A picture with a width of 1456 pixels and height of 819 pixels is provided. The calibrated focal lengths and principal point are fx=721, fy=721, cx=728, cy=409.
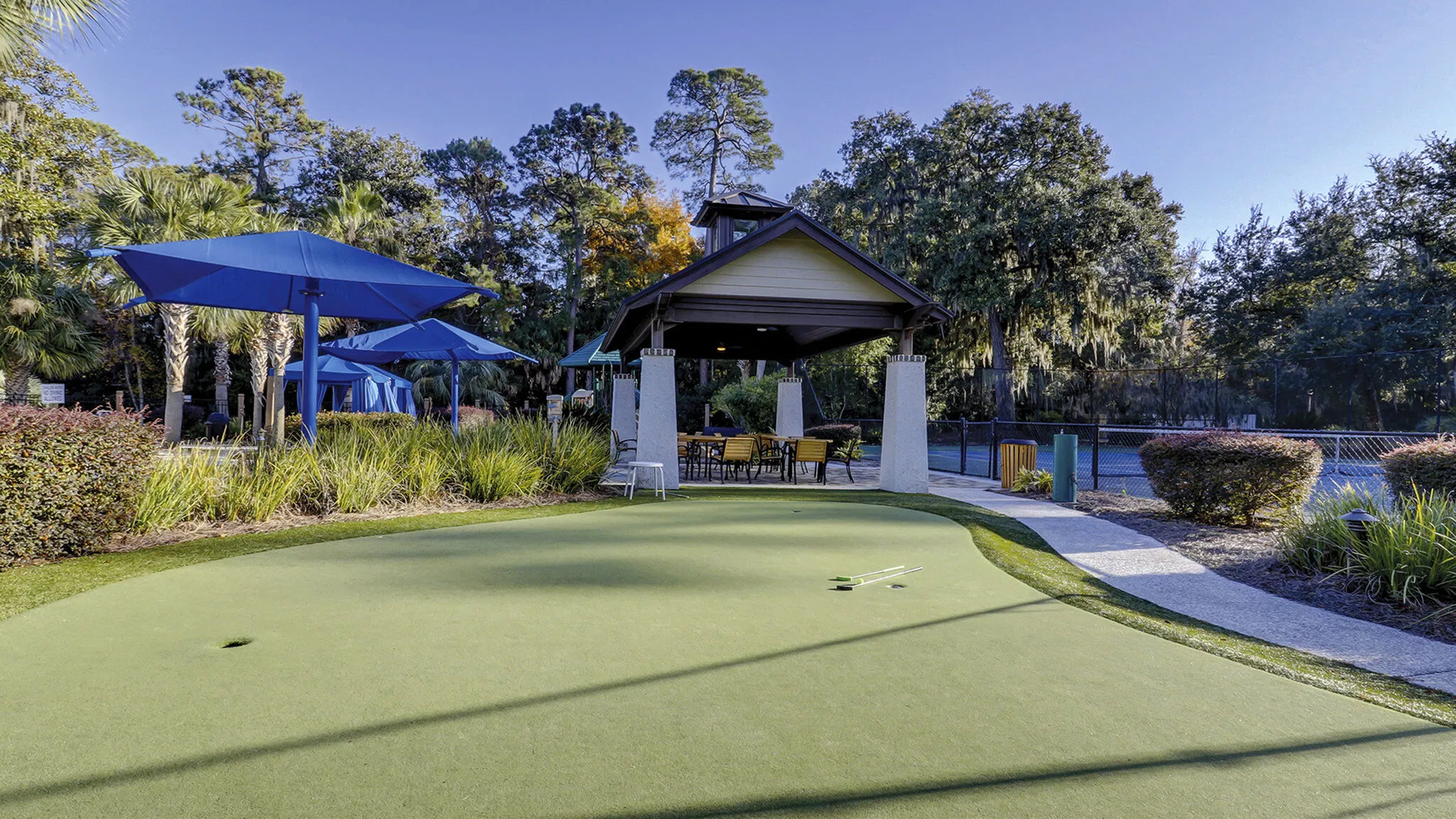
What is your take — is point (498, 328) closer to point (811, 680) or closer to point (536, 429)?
point (536, 429)

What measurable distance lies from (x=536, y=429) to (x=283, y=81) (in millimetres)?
34729

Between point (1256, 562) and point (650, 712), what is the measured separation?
6.32 meters

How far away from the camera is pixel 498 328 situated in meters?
33.7

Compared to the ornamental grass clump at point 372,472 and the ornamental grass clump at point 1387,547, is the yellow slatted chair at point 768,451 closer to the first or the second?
the ornamental grass clump at point 372,472

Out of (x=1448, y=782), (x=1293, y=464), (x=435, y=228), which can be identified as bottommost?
(x=1448, y=782)

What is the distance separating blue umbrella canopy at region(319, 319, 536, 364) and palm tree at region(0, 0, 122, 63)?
19.0ft

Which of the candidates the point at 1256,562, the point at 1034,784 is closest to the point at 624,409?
the point at 1256,562

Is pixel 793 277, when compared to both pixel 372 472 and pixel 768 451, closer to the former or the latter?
pixel 768 451

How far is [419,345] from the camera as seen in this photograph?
44.8 ft

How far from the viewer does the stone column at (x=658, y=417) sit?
11.5m

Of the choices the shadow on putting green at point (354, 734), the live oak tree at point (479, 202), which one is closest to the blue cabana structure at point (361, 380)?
the live oak tree at point (479, 202)

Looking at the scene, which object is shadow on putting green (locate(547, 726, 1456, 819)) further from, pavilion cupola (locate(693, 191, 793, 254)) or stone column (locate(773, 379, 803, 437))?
stone column (locate(773, 379, 803, 437))

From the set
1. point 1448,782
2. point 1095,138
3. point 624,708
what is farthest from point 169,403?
point 1095,138

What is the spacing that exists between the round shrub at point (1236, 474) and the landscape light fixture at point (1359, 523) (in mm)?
2167
